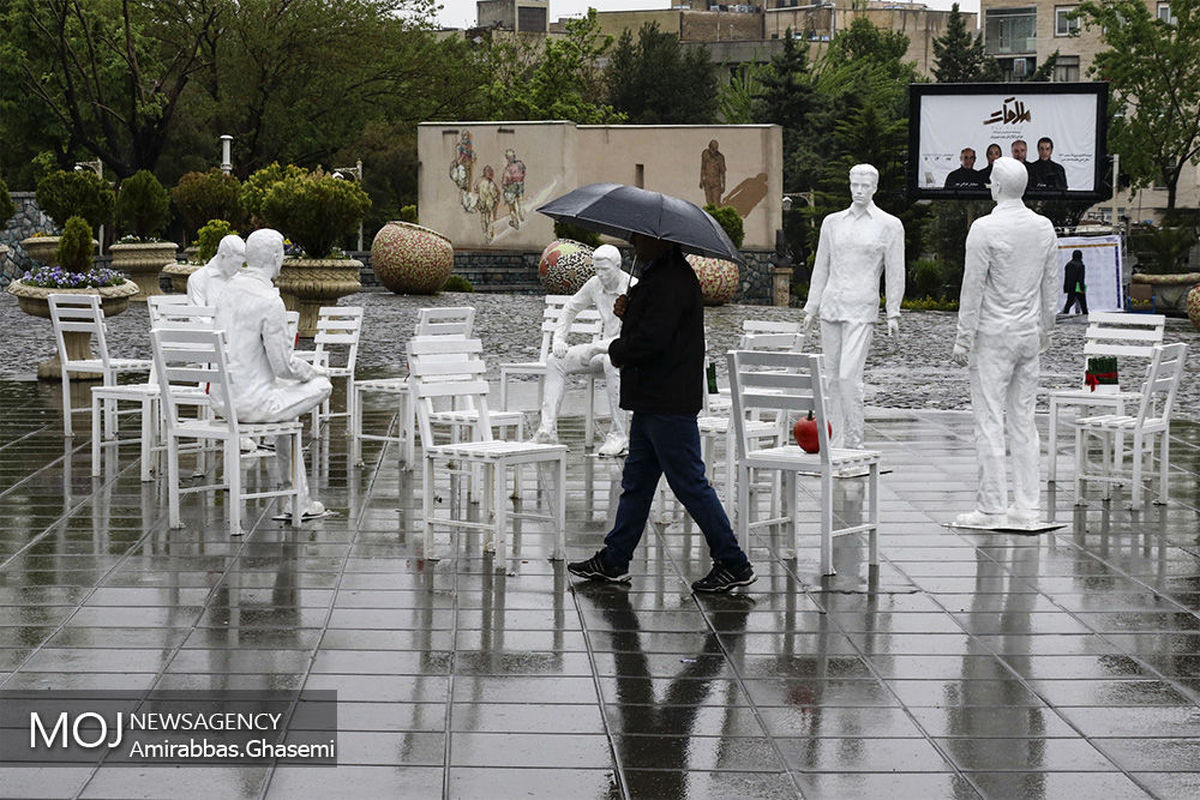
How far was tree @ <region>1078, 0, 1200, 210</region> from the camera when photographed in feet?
Answer: 174

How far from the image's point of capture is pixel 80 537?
8.99 metres

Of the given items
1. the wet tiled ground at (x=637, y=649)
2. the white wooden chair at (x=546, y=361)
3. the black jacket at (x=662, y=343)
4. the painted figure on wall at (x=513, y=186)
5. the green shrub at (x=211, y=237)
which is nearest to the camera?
the wet tiled ground at (x=637, y=649)

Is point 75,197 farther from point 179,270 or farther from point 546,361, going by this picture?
point 546,361

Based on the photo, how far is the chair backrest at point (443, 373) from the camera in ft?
29.8

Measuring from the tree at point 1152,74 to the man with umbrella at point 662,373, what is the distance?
4779cm

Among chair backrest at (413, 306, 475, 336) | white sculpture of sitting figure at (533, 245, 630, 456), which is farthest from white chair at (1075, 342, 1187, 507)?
chair backrest at (413, 306, 475, 336)

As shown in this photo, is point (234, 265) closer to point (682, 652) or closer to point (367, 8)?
point (682, 652)

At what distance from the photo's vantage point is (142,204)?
29641mm

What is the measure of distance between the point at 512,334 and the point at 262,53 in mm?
27533

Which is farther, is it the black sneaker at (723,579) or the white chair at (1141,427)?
the white chair at (1141,427)

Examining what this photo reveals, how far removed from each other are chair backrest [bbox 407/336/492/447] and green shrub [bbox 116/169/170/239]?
21429 millimetres

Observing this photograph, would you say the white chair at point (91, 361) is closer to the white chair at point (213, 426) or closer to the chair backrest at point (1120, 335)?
the white chair at point (213, 426)

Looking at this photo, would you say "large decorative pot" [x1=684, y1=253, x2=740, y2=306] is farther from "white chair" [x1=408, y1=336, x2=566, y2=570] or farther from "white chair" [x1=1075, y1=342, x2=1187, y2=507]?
"white chair" [x1=408, y1=336, x2=566, y2=570]

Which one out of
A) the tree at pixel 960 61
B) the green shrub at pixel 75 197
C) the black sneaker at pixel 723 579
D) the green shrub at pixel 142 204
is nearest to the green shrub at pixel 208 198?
the green shrub at pixel 142 204
